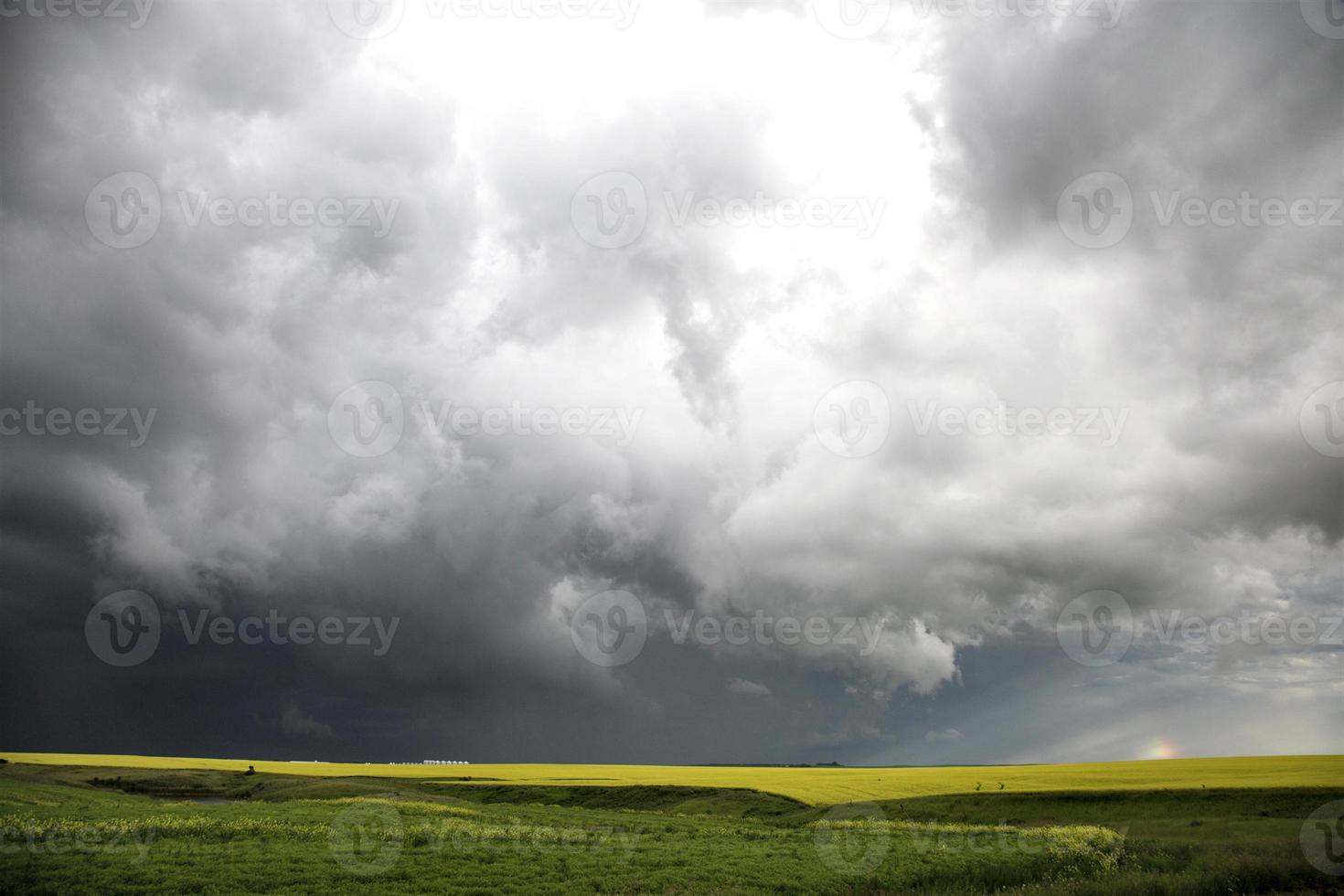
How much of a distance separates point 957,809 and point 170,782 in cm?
8279

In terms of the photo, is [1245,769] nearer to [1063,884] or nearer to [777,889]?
[1063,884]

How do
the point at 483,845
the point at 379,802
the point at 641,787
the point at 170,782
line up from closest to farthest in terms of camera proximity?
the point at 483,845
the point at 379,802
the point at 641,787
the point at 170,782

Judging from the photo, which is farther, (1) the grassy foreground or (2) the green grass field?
(1) the grassy foreground

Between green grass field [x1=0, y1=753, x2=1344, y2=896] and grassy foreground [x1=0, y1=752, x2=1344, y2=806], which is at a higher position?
green grass field [x1=0, y1=753, x2=1344, y2=896]

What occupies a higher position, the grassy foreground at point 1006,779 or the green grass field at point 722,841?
the green grass field at point 722,841

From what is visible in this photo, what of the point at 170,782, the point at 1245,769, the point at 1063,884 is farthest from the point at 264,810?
the point at 1245,769

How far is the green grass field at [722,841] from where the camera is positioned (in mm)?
28250

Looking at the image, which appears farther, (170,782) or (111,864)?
(170,782)

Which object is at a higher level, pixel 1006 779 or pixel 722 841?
pixel 722 841

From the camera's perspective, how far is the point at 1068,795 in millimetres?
52438

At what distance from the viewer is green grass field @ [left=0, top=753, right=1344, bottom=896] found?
28250 mm

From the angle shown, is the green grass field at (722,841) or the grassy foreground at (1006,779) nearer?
the green grass field at (722,841)

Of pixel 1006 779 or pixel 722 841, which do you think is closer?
pixel 722 841

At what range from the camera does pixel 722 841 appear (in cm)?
3850
